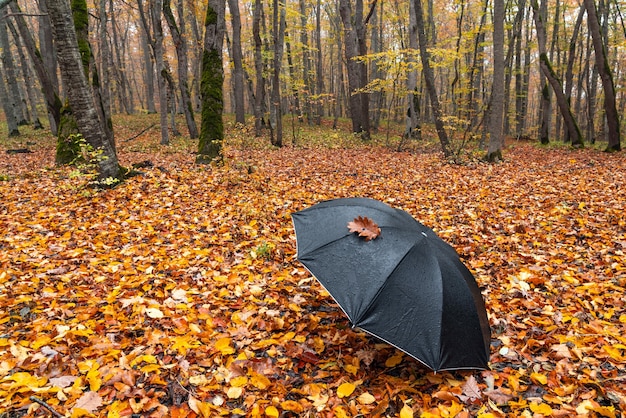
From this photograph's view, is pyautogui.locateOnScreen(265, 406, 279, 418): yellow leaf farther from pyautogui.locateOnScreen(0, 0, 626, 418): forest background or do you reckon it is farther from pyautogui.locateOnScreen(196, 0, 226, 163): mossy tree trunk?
pyautogui.locateOnScreen(196, 0, 226, 163): mossy tree trunk

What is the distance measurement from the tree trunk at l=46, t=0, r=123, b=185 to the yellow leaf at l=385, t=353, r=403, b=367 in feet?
17.8

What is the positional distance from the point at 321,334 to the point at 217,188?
14.5 ft

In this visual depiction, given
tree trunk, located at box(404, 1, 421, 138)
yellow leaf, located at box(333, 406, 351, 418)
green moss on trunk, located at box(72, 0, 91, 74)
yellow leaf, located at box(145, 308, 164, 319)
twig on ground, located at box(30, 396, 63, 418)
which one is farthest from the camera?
tree trunk, located at box(404, 1, 421, 138)

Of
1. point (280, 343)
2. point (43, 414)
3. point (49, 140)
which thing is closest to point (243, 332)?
point (280, 343)

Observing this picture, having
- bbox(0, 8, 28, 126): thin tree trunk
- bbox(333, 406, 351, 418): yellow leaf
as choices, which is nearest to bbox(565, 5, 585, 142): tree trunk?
bbox(333, 406, 351, 418): yellow leaf

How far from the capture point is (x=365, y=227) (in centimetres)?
272

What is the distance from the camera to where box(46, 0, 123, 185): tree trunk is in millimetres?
5688

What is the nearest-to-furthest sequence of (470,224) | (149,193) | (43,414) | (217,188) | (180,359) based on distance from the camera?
1. (43,414)
2. (180,359)
3. (470,224)
4. (149,193)
5. (217,188)

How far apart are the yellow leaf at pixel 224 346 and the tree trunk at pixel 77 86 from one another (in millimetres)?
4366

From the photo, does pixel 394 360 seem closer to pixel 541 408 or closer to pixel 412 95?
pixel 541 408

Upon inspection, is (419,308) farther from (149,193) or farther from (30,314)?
(149,193)

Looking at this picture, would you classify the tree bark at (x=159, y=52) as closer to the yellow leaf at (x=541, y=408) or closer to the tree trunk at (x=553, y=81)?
the yellow leaf at (x=541, y=408)

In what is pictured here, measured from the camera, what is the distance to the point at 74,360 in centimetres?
259

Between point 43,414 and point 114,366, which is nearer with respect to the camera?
point 43,414
